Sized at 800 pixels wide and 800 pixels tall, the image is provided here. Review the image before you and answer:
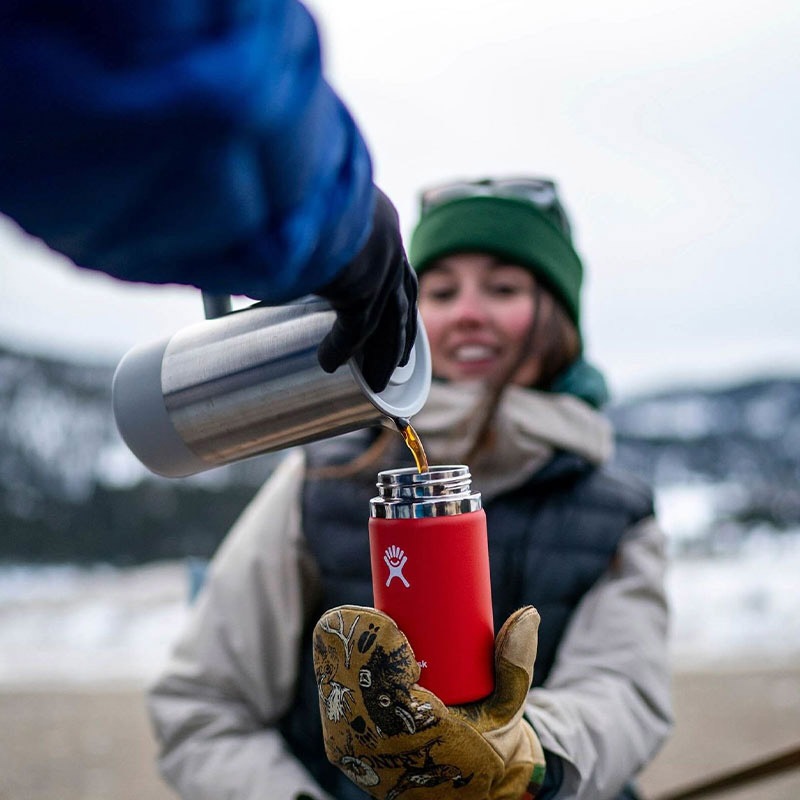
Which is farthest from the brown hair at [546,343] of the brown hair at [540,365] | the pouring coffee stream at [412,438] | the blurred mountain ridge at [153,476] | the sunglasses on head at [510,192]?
the blurred mountain ridge at [153,476]

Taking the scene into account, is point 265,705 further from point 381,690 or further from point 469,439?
point 381,690

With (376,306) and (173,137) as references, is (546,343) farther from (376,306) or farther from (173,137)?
(173,137)

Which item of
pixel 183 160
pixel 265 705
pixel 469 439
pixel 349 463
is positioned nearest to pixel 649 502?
pixel 469 439

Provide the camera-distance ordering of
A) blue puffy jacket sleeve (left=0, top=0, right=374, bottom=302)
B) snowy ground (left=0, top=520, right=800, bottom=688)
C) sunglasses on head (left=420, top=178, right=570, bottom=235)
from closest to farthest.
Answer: blue puffy jacket sleeve (left=0, top=0, right=374, bottom=302) < sunglasses on head (left=420, top=178, right=570, bottom=235) < snowy ground (left=0, top=520, right=800, bottom=688)

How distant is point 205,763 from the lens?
1281 millimetres

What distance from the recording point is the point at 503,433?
135 cm

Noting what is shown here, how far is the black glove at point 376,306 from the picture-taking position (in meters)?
0.67

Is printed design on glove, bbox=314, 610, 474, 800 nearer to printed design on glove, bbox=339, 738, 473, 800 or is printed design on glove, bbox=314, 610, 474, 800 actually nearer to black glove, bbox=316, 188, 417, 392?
printed design on glove, bbox=339, 738, 473, 800

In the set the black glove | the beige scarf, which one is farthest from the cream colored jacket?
the black glove

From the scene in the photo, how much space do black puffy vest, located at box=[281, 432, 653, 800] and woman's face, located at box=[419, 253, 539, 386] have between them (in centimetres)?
17

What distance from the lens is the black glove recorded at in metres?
0.67

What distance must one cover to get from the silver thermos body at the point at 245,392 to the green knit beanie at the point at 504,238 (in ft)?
2.12

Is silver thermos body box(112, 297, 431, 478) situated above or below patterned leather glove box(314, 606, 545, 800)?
above

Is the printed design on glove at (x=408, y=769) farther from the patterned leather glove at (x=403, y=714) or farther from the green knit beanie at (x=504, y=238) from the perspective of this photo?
the green knit beanie at (x=504, y=238)
